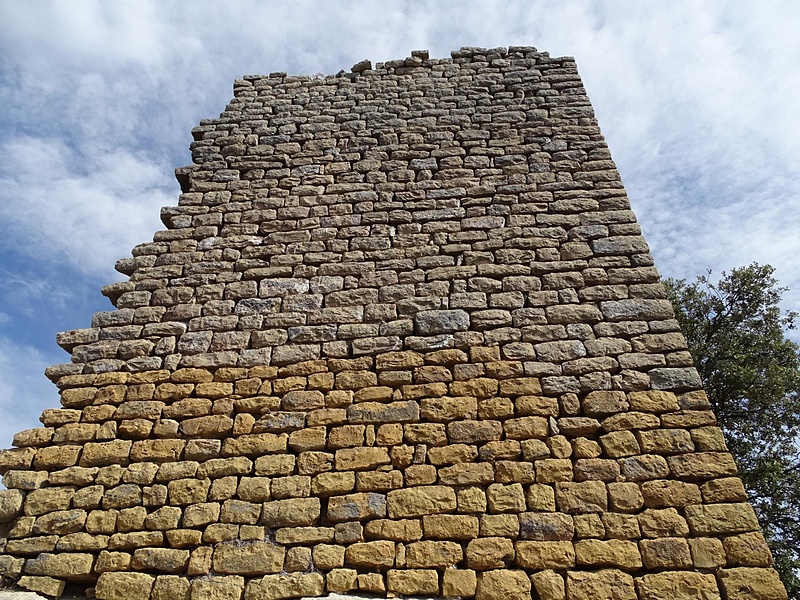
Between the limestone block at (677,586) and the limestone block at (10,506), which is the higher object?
the limestone block at (10,506)

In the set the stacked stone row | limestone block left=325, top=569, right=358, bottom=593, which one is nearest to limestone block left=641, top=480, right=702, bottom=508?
the stacked stone row

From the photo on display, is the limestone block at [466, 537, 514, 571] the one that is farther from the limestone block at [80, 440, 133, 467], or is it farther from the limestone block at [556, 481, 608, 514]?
the limestone block at [80, 440, 133, 467]

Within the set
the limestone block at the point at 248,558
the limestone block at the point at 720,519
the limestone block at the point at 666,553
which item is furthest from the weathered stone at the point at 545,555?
the limestone block at the point at 248,558

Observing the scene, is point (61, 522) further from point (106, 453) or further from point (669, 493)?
point (669, 493)

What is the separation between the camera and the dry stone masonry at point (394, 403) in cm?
303

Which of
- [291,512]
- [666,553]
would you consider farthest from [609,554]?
[291,512]

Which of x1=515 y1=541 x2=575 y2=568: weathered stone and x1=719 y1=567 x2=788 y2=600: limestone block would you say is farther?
x1=515 y1=541 x2=575 y2=568: weathered stone

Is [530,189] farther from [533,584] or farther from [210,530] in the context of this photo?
[210,530]

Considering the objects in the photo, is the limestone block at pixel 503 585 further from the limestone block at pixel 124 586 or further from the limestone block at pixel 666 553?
the limestone block at pixel 124 586

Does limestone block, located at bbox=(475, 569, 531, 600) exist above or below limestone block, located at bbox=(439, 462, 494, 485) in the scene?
below

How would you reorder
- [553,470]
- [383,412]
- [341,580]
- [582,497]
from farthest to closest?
[383,412] < [553,470] < [582,497] < [341,580]

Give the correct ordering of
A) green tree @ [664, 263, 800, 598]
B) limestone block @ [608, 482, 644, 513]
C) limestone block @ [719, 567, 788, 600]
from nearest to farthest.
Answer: limestone block @ [719, 567, 788, 600] < limestone block @ [608, 482, 644, 513] < green tree @ [664, 263, 800, 598]

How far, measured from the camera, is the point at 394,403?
11.8 ft

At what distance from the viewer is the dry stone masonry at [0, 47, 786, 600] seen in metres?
3.03
